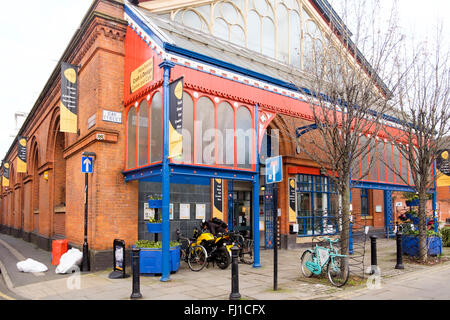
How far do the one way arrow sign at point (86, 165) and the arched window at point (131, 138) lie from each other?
3.79 ft

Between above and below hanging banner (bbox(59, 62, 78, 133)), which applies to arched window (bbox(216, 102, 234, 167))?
below

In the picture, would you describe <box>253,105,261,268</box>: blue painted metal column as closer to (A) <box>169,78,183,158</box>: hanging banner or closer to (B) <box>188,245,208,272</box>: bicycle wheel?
(B) <box>188,245,208,272</box>: bicycle wheel

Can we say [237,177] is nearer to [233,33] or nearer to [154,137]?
[154,137]

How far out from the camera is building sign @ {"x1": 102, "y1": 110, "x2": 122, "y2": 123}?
11.7 metres

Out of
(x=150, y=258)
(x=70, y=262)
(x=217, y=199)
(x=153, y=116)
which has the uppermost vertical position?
(x=153, y=116)

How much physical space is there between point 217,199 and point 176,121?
590cm

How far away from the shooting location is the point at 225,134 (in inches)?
452

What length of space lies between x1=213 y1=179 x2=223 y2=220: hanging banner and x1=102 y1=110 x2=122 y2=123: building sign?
4474 millimetres

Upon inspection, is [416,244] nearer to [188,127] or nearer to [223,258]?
[223,258]

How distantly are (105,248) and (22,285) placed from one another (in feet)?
7.68

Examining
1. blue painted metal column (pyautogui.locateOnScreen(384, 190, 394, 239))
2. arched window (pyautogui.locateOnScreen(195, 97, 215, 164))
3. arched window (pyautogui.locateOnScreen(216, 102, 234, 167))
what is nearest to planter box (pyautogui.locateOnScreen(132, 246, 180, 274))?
arched window (pyautogui.locateOnScreen(195, 97, 215, 164))

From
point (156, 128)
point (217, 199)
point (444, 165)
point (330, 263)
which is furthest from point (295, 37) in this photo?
point (330, 263)
